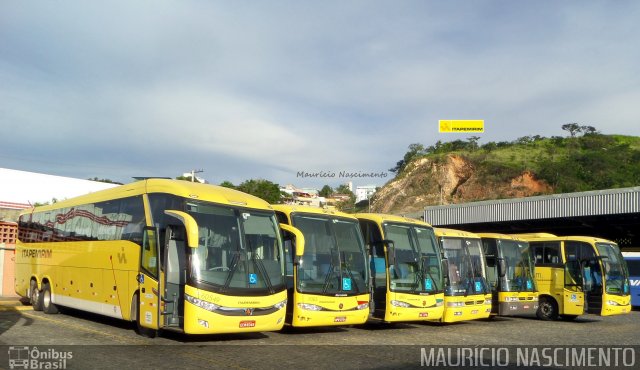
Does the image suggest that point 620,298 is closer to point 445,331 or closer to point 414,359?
point 445,331

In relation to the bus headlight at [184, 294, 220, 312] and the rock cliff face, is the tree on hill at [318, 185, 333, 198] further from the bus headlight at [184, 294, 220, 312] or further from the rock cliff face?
the bus headlight at [184, 294, 220, 312]

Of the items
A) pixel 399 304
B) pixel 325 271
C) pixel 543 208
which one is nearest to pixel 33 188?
pixel 543 208

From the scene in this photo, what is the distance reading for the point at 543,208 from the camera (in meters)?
36.3

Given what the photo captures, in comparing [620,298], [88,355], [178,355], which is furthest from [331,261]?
[620,298]

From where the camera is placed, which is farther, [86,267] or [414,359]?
[86,267]

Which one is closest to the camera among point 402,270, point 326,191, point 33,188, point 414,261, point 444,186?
point 402,270

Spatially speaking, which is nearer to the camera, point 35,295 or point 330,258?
point 330,258

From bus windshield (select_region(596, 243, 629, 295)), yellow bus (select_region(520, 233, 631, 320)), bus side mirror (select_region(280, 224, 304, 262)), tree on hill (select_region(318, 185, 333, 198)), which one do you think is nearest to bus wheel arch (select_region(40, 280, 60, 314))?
bus side mirror (select_region(280, 224, 304, 262))

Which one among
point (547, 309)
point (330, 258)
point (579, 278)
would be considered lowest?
point (547, 309)

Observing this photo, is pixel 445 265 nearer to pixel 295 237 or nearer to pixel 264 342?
pixel 295 237

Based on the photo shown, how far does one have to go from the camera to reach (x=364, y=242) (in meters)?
15.4

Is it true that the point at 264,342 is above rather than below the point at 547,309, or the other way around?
above

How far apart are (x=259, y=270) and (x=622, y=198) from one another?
1028 inches

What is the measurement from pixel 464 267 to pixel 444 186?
56566mm
